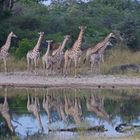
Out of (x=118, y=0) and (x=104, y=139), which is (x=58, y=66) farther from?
(x=118, y=0)

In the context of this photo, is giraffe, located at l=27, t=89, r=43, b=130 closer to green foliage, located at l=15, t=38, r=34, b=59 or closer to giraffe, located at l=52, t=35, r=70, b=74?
giraffe, located at l=52, t=35, r=70, b=74

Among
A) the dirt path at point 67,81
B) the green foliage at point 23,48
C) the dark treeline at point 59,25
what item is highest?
the dark treeline at point 59,25

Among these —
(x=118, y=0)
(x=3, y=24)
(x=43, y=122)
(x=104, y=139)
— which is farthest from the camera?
(x=118, y=0)

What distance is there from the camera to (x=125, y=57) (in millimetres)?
30844

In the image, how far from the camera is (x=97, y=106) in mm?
18156

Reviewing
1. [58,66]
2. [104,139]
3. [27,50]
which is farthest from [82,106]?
[27,50]

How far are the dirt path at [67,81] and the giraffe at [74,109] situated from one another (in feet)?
12.7

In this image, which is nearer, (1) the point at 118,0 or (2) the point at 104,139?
(2) the point at 104,139

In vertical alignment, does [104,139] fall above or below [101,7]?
below

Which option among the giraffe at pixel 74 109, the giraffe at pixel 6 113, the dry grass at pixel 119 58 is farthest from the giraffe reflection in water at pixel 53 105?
the dry grass at pixel 119 58

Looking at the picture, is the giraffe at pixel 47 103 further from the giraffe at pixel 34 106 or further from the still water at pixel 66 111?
the giraffe at pixel 34 106

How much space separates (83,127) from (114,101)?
16.6ft

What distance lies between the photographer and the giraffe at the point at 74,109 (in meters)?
16.2

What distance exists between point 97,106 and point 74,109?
89 cm
